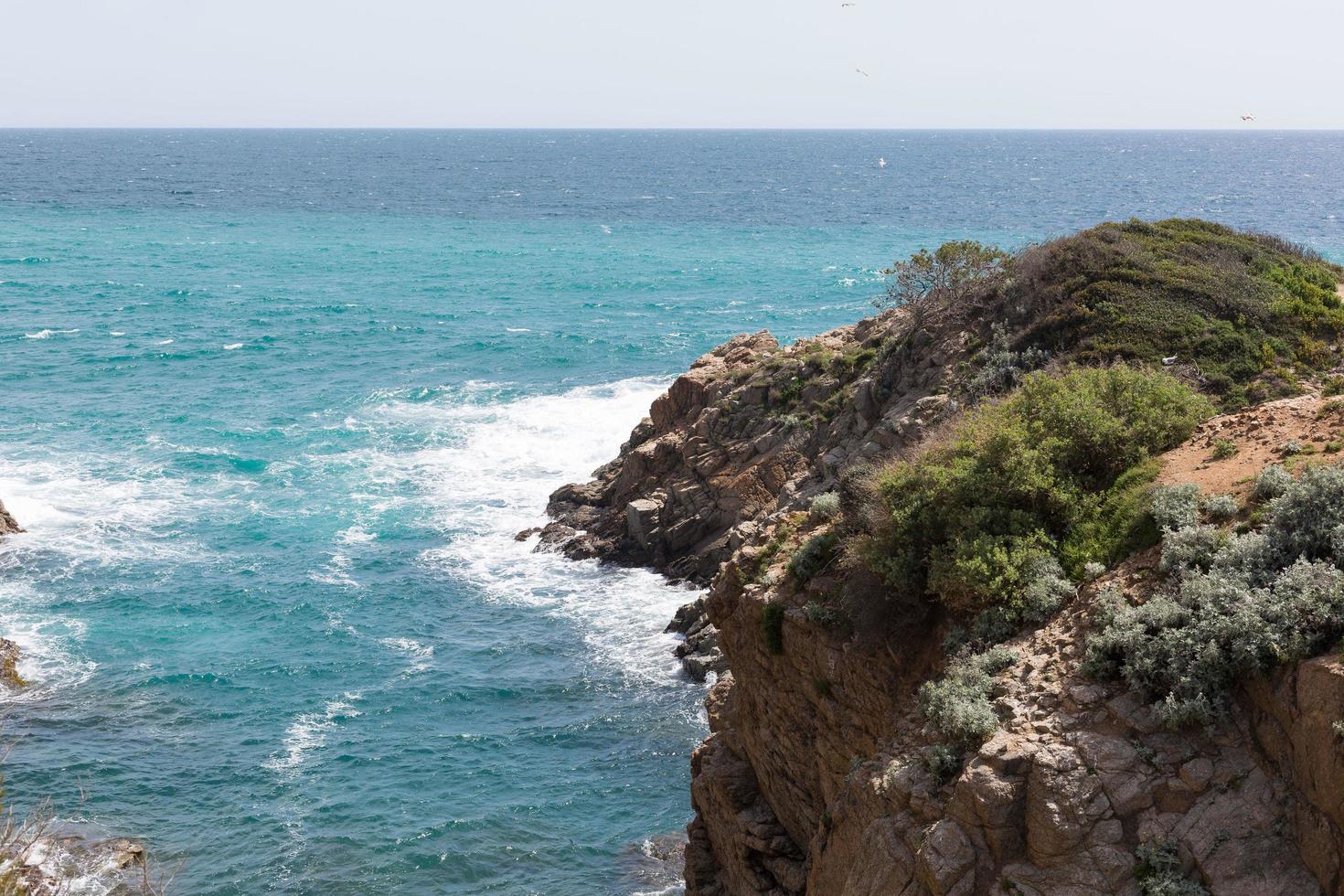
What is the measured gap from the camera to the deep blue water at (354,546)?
26766mm

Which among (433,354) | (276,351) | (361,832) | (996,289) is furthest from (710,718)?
(276,351)

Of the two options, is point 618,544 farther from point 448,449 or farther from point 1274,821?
point 1274,821

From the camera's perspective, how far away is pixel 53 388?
59.5 m

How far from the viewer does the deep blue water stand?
1054 inches

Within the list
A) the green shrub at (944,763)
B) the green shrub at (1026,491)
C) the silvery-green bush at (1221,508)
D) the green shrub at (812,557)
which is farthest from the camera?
the green shrub at (812,557)

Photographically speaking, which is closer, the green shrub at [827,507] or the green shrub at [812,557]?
the green shrub at [812,557]

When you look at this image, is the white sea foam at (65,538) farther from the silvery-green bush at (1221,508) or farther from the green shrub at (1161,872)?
the silvery-green bush at (1221,508)

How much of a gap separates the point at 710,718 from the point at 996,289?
13742mm

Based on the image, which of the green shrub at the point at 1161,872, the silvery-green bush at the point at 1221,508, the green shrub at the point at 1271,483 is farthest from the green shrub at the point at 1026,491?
the green shrub at the point at 1161,872

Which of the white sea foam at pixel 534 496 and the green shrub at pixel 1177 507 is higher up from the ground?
the green shrub at pixel 1177 507

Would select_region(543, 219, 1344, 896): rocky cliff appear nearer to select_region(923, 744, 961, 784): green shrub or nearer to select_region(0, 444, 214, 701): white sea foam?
select_region(923, 744, 961, 784): green shrub

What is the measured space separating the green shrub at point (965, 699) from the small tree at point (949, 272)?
56.3ft

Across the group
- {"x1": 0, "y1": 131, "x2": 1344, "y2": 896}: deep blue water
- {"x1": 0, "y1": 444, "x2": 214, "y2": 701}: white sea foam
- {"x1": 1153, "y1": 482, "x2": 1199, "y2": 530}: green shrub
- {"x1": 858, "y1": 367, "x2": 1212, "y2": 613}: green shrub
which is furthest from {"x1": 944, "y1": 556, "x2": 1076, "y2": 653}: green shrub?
{"x1": 0, "y1": 444, "x2": 214, "y2": 701}: white sea foam

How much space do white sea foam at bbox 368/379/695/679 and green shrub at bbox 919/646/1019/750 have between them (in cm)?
1784
